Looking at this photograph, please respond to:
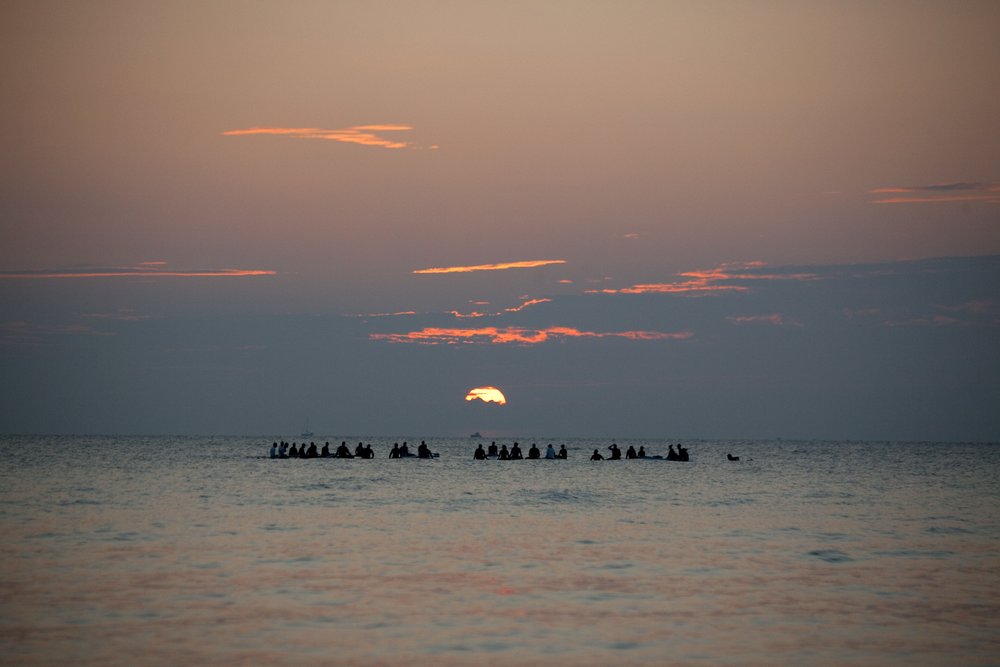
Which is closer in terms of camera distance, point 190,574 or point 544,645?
point 544,645

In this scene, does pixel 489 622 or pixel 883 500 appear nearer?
pixel 489 622

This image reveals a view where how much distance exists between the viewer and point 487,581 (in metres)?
21.4

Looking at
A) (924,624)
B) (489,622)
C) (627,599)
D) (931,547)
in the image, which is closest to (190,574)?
(489,622)

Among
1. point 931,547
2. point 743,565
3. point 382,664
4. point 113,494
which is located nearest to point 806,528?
point 931,547

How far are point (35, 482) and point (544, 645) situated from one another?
4093 centimetres

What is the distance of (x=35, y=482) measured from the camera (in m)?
50.0

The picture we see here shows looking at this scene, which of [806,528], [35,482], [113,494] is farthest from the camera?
[35,482]

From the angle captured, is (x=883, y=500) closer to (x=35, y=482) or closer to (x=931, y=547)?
(x=931, y=547)

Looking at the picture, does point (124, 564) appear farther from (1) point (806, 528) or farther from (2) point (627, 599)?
(1) point (806, 528)

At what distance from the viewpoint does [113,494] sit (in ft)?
139

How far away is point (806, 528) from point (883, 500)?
49.2 feet

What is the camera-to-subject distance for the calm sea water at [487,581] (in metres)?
15.8

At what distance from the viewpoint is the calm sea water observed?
620 inches

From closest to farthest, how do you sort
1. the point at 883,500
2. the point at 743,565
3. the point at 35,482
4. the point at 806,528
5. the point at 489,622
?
the point at 489,622 < the point at 743,565 < the point at 806,528 < the point at 883,500 < the point at 35,482
